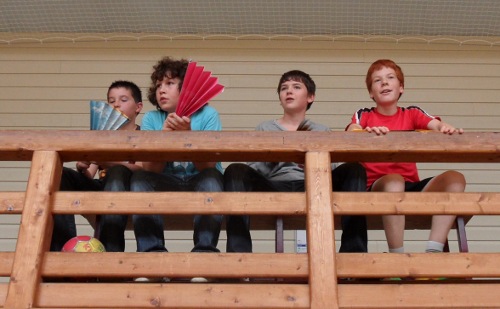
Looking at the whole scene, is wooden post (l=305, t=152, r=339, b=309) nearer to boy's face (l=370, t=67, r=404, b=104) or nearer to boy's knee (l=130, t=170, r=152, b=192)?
boy's knee (l=130, t=170, r=152, b=192)

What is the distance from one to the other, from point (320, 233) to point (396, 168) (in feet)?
3.48

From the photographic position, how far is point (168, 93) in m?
3.28

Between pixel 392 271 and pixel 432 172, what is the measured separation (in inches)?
116

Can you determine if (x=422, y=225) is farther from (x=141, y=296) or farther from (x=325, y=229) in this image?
(x=141, y=296)

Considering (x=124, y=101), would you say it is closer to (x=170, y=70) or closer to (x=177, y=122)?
(x=170, y=70)

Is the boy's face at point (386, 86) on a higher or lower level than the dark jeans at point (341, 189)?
higher

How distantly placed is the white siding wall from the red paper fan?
8.13 feet

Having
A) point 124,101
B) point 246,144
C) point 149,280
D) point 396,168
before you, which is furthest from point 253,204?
point 124,101

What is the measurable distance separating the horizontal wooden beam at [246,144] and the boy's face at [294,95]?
0.83 metres

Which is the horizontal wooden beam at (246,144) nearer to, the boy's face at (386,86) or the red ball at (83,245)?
the red ball at (83,245)

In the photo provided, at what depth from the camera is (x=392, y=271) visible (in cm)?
238

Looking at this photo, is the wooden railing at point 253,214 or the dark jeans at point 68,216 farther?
the dark jeans at point 68,216

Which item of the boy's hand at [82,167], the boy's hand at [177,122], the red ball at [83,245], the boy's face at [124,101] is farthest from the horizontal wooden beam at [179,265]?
the boy's face at [124,101]

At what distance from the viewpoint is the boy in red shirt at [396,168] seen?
9.52 ft
